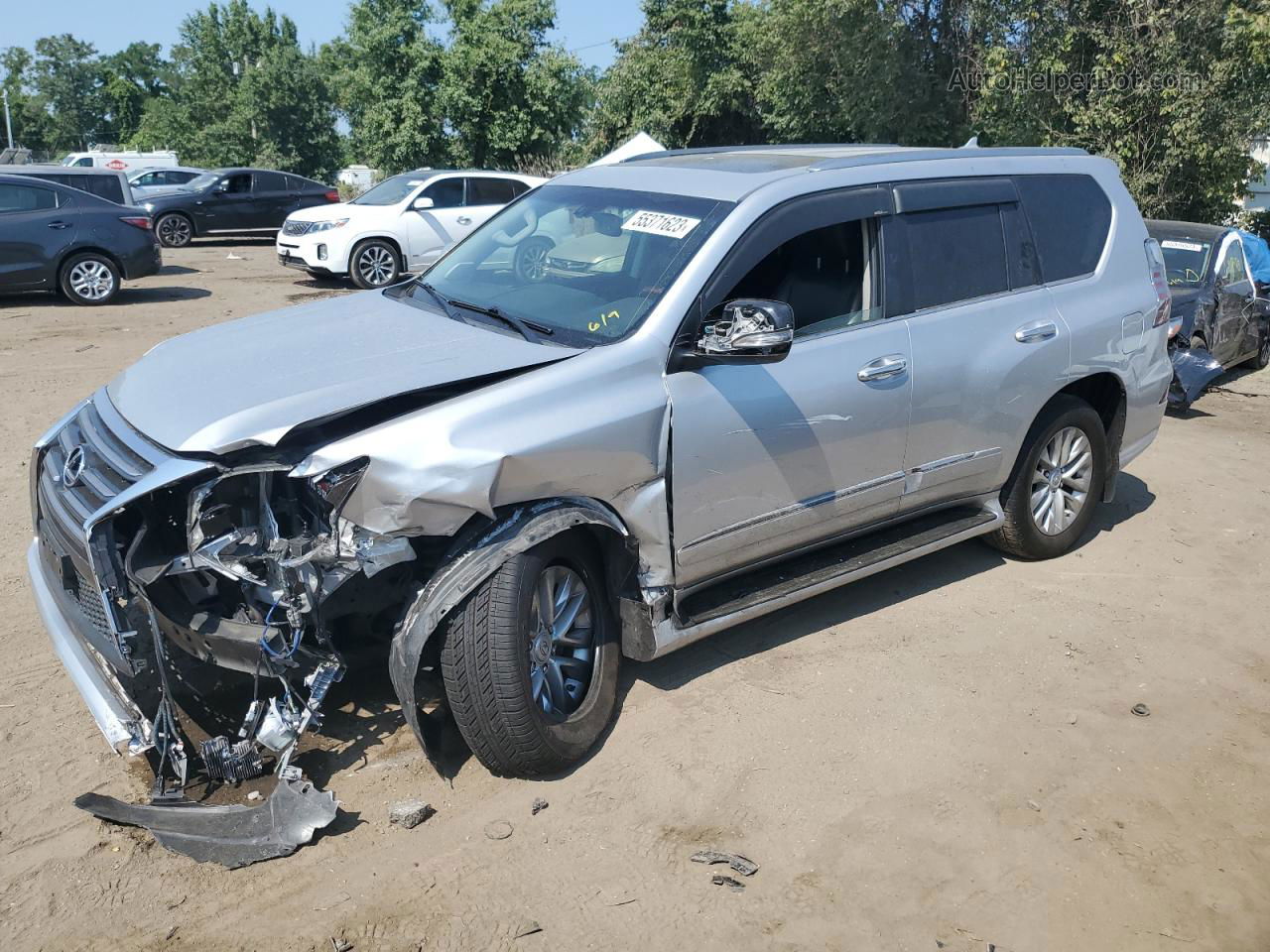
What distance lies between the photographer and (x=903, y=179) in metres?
4.78

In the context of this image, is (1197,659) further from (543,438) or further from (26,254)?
(26,254)

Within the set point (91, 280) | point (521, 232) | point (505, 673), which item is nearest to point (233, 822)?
point (505, 673)

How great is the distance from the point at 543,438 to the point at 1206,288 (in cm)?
893

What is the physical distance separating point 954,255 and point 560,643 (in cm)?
258

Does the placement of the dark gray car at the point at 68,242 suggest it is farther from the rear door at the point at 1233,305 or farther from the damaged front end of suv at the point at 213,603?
the rear door at the point at 1233,305

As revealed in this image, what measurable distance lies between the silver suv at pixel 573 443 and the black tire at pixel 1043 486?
0.07 feet

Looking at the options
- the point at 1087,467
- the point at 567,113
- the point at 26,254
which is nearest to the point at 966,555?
the point at 1087,467

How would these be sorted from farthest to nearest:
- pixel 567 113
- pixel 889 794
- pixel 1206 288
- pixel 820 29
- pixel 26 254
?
1. pixel 567 113
2. pixel 820 29
3. pixel 26 254
4. pixel 1206 288
5. pixel 889 794

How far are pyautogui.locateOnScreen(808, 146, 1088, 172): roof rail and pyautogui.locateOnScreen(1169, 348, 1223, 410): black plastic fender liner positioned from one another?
14.6ft

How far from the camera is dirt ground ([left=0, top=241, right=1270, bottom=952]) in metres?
3.17

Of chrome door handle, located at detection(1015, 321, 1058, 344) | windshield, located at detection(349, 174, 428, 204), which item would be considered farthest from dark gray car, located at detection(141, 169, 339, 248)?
chrome door handle, located at detection(1015, 321, 1058, 344)

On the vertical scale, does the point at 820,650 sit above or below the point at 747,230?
below

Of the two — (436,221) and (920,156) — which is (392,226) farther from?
(920,156)

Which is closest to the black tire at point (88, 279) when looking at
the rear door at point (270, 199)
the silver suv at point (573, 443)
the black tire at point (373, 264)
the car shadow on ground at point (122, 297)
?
the car shadow on ground at point (122, 297)
